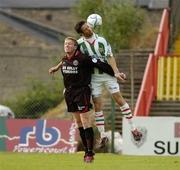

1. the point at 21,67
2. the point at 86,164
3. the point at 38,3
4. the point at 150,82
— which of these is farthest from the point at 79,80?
the point at 38,3

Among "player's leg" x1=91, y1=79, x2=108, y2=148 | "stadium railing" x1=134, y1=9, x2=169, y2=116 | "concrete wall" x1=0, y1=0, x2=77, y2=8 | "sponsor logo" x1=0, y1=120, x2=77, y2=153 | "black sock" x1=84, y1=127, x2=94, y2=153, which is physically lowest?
"sponsor logo" x1=0, y1=120, x2=77, y2=153

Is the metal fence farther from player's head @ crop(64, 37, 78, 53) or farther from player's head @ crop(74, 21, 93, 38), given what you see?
player's head @ crop(64, 37, 78, 53)

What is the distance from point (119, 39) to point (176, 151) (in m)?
10.0

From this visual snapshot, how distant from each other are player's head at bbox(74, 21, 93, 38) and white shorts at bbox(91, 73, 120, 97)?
675 millimetres

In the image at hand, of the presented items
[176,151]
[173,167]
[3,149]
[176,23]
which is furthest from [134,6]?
[173,167]

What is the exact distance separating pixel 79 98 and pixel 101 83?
0.59 meters

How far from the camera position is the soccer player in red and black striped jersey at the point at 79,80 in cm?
1290

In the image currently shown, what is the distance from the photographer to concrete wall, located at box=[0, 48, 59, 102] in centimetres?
2545

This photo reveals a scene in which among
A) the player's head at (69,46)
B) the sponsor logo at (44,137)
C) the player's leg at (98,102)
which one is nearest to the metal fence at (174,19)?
the sponsor logo at (44,137)

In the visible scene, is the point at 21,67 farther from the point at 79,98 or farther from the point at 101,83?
the point at 79,98

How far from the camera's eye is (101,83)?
13.5m

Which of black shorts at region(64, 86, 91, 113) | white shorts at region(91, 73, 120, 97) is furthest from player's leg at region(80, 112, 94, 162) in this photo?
white shorts at region(91, 73, 120, 97)

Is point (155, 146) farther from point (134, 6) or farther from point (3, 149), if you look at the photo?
point (134, 6)

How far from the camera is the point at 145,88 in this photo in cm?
2222
